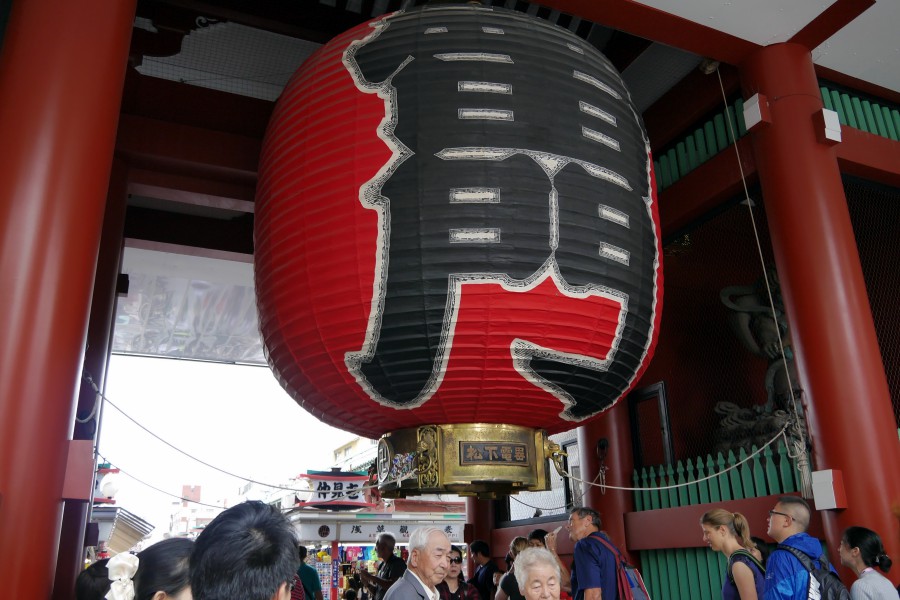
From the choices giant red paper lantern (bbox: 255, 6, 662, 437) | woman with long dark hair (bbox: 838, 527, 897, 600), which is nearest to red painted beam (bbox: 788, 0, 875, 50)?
giant red paper lantern (bbox: 255, 6, 662, 437)

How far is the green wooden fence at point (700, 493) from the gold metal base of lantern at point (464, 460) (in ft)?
5.40

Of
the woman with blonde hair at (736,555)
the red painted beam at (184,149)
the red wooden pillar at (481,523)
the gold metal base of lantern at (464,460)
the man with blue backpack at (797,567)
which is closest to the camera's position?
the gold metal base of lantern at (464,460)

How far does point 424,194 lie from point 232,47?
3314 millimetres

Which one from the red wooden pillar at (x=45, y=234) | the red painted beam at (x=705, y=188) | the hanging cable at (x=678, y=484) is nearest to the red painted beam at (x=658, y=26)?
the red painted beam at (x=705, y=188)

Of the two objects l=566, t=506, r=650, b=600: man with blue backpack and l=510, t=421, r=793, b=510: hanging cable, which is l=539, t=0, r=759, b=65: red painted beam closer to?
l=510, t=421, r=793, b=510: hanging cable

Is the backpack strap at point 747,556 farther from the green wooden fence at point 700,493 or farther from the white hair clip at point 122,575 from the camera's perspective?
the white hair clip at point 122,575

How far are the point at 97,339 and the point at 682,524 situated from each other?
363 centimetres

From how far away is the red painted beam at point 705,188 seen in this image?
420cm

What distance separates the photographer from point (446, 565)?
2.70 m

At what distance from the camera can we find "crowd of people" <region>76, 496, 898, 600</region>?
115 centimetres

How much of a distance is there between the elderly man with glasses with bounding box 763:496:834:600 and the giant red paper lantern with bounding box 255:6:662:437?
37.0 inches

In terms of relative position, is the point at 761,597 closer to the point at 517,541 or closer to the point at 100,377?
the point at 517,541

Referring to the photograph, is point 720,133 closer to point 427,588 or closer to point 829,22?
point 829,22

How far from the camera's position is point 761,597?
110 inches
